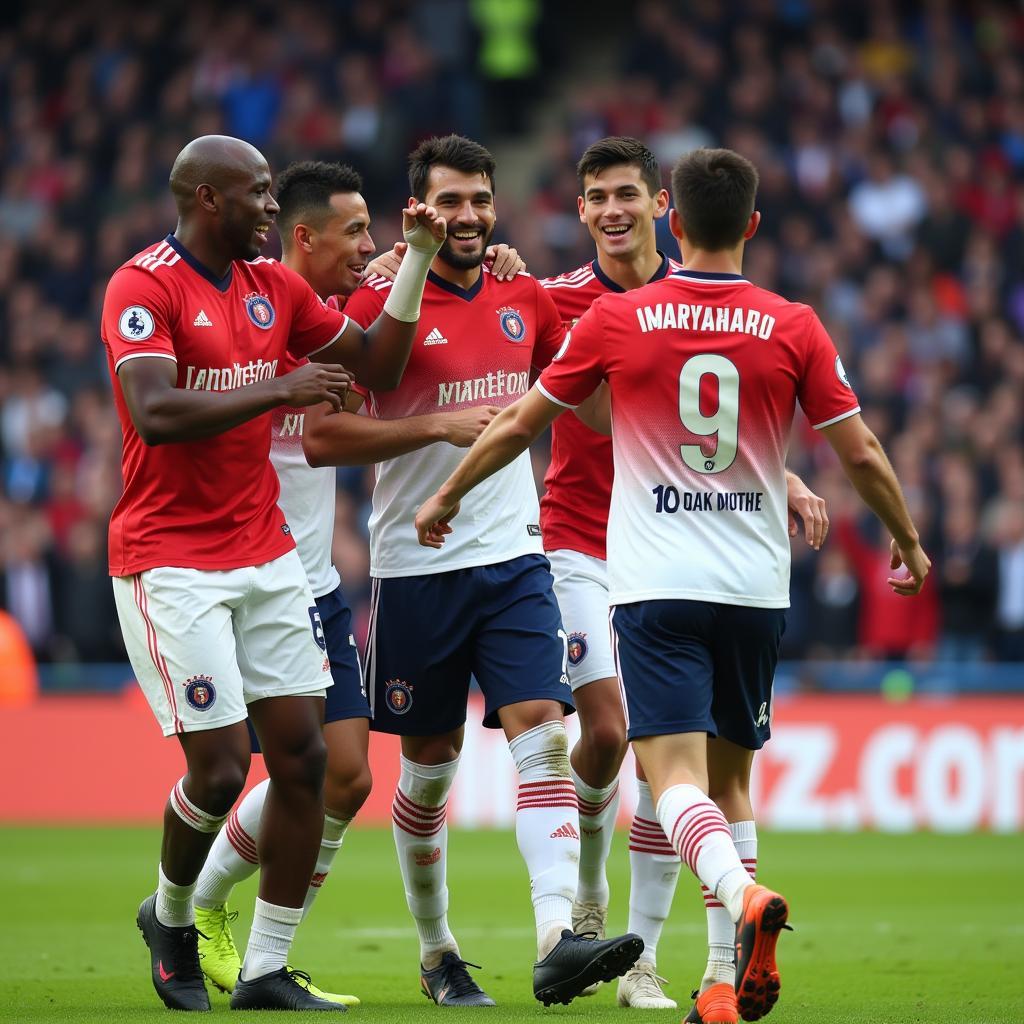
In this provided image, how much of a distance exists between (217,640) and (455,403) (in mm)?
1466

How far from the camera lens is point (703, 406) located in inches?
242

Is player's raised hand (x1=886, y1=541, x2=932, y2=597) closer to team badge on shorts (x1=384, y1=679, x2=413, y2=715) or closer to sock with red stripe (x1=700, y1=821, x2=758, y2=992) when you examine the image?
sock with red stripe (x1=700, y1=821, x2=758, y2=992)

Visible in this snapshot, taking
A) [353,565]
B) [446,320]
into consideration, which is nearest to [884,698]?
[353,565]

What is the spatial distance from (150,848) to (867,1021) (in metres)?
8.49

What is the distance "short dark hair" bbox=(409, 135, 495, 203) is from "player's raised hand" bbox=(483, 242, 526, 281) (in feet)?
1.01

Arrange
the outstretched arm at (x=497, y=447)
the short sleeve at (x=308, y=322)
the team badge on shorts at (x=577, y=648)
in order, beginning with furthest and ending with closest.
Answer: the team badge on shorts at (x=577, y=648) < the short sleeve at (x=308, y=322) < the outstretched arm at (x=497, y=447)

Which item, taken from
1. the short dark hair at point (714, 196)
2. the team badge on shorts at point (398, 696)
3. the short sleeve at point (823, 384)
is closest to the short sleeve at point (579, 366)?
the short dark hair at point (714, 196)

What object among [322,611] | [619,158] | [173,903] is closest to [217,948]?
[173,903]

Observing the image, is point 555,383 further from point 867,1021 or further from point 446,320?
point 867,1021

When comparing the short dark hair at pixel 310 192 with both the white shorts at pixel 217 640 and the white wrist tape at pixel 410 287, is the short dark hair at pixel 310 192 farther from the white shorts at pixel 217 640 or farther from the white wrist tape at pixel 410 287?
the white shorts at pixel 217 640

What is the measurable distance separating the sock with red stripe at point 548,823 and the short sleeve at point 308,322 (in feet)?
5.21

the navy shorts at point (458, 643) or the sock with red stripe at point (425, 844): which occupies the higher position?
the navy shorts at point (458, 643)

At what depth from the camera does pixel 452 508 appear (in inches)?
255

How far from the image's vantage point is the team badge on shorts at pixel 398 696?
7.39m
